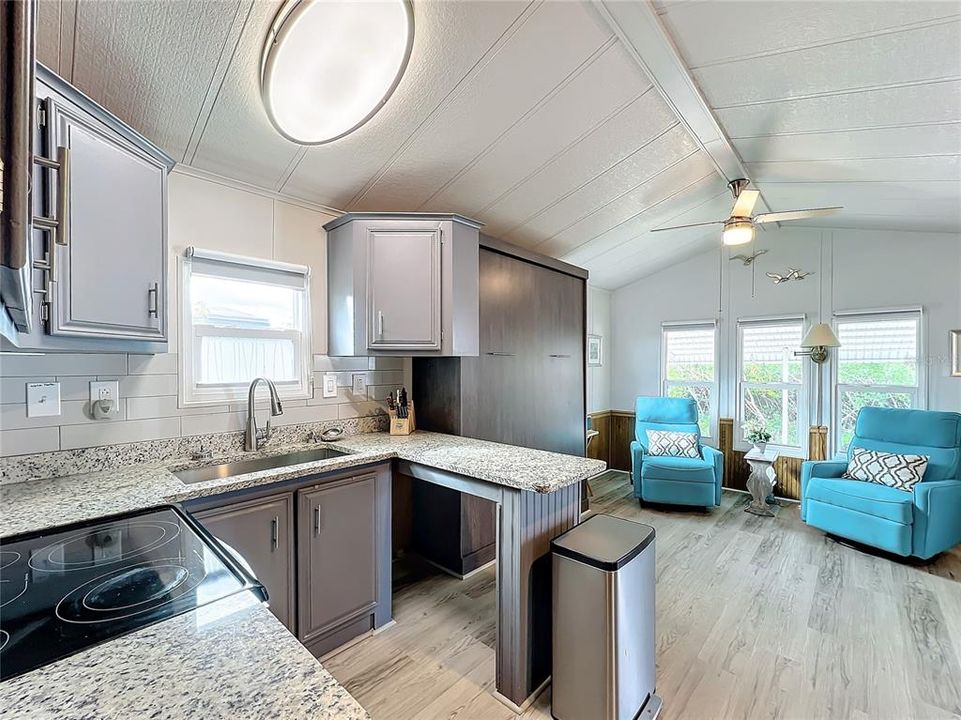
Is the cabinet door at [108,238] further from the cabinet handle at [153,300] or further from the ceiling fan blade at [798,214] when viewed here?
the ceiling fan blade at [798,214]

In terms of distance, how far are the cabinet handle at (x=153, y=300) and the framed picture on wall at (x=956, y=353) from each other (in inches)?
213

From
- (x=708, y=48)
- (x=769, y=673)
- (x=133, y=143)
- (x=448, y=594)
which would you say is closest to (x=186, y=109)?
(x=133, y=143)

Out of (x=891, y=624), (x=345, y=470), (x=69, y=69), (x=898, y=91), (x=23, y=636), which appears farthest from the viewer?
(x=891, y=624)

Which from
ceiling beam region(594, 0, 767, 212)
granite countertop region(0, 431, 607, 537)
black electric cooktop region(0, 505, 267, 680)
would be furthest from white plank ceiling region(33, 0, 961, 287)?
black electric cooktop region(0, 505, 267, 680)

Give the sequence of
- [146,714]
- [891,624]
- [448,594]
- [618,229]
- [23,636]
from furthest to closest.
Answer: [618,229]
[448,594]
[891,624]
[23,636]
[146,714]

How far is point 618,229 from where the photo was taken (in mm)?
3783

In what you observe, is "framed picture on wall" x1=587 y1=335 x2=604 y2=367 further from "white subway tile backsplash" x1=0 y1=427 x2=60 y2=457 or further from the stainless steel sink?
"white subway tile backsplash" x1=0 y1=427 x2=60 y2=457

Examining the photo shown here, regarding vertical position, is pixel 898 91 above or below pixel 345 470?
above

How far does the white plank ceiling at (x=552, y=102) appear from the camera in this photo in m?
1.51

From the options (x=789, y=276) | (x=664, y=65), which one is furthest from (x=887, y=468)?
(x=664, y=65)

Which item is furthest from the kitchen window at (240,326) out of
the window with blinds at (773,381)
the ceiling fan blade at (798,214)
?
the window with blinds at (773,381)

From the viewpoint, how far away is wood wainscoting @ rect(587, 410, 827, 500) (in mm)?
4394

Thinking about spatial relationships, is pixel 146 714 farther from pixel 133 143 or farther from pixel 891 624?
pixel 891 624

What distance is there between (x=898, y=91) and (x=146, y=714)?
3.07 m
